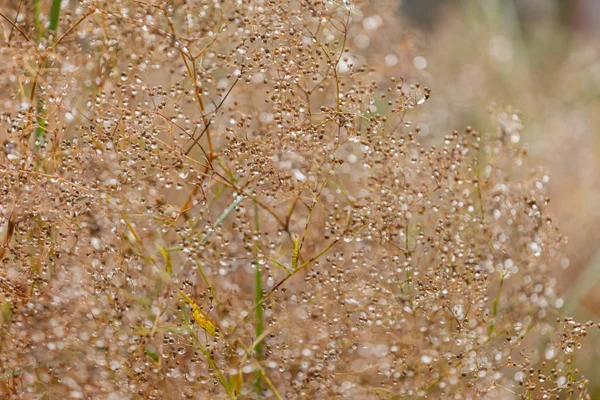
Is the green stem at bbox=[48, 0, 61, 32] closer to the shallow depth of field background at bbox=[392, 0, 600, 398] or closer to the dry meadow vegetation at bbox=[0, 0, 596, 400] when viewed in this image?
the dry meadow vegetation at bbox=[0, 0, 596, 400]

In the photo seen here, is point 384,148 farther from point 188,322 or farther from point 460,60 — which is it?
point 460,60

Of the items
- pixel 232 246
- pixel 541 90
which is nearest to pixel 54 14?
pixel 232 246

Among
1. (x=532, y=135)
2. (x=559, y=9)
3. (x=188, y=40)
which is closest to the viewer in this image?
(x=188, y=40)

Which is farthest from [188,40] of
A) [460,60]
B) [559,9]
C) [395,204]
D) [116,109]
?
[559,9]

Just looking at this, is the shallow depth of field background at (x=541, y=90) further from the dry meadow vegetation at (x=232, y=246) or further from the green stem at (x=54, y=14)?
the green stem at (x=54, y=14)

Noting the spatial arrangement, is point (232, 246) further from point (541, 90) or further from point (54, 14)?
point (541, 90)

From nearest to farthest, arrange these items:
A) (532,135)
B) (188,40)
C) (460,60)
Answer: (188,40) → (532,135) → (460,60)

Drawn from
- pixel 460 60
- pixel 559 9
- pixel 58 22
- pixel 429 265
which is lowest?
pixel 429 265
